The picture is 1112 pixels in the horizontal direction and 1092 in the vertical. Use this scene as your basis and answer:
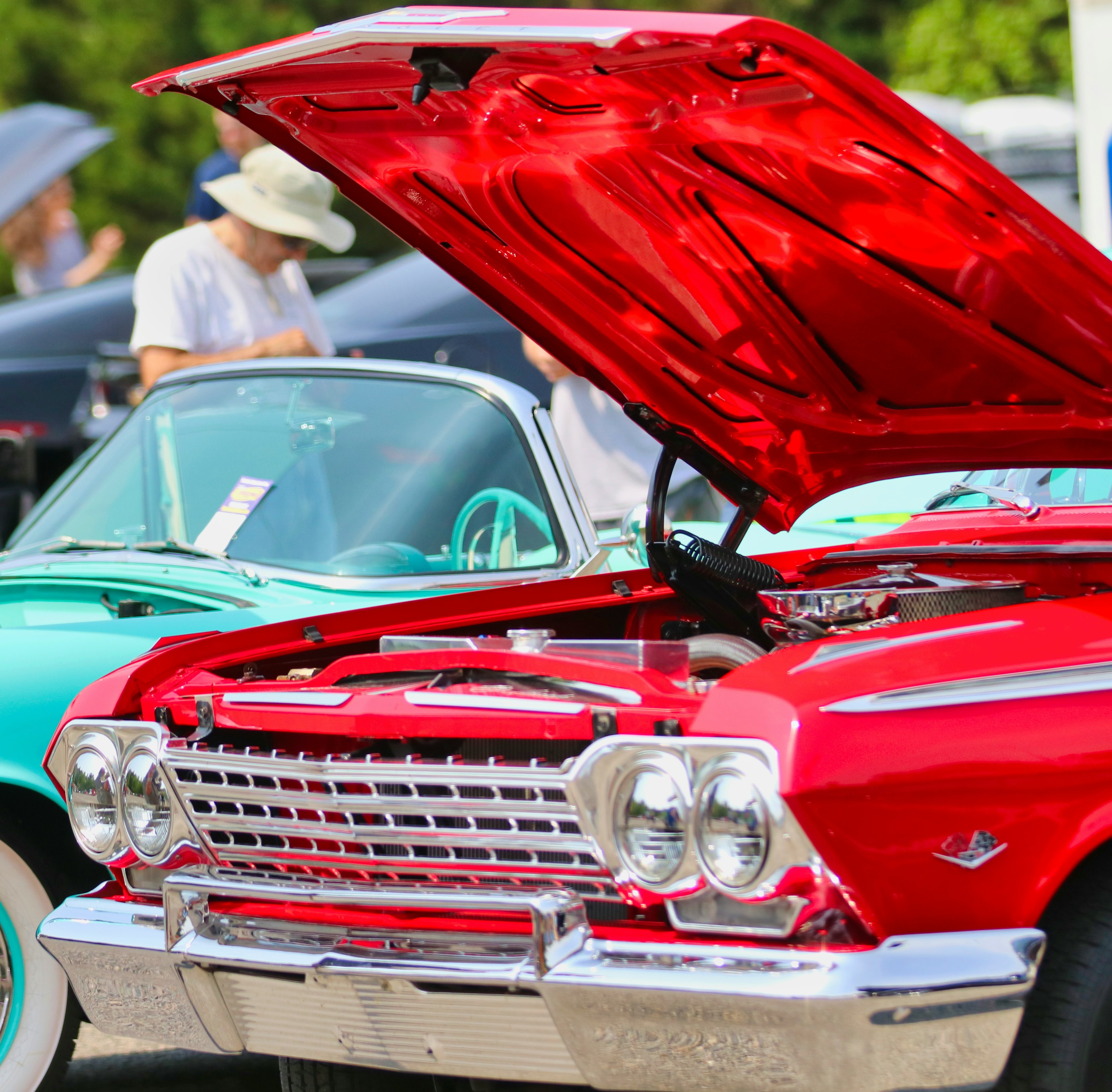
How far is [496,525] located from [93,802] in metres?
1.46

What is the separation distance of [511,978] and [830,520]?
8.88ft

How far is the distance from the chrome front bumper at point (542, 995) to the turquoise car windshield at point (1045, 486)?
137 cm

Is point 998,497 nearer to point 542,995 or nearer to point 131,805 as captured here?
point 542,995

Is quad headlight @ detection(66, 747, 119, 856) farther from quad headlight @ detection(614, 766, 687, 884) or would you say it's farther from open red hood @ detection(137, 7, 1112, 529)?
open red hood @ detection(137, 7, 1112, 529)

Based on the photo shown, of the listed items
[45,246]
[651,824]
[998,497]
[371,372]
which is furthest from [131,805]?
[45,246]

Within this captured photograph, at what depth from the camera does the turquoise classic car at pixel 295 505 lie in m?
3.44

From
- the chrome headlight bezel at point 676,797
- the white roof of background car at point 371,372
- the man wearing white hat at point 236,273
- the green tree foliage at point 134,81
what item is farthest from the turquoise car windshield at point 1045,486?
the green tree foliage at point 134,81

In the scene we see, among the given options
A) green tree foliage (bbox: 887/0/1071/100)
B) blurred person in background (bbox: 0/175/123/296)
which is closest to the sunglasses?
blurred person in background (bbox: 0/175/123/296)

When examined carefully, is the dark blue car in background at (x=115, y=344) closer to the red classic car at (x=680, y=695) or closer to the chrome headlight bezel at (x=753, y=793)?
the red classic car at (x=680, y=695)

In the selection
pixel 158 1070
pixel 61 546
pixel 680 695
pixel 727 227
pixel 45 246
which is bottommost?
pixel 158 1070

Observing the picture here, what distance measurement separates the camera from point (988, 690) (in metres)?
1.94

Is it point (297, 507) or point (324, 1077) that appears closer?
point (324, 1077)

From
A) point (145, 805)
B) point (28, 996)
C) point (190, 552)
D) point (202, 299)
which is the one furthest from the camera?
point (202, 299)

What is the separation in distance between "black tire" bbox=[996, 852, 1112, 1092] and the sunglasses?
147 inches
